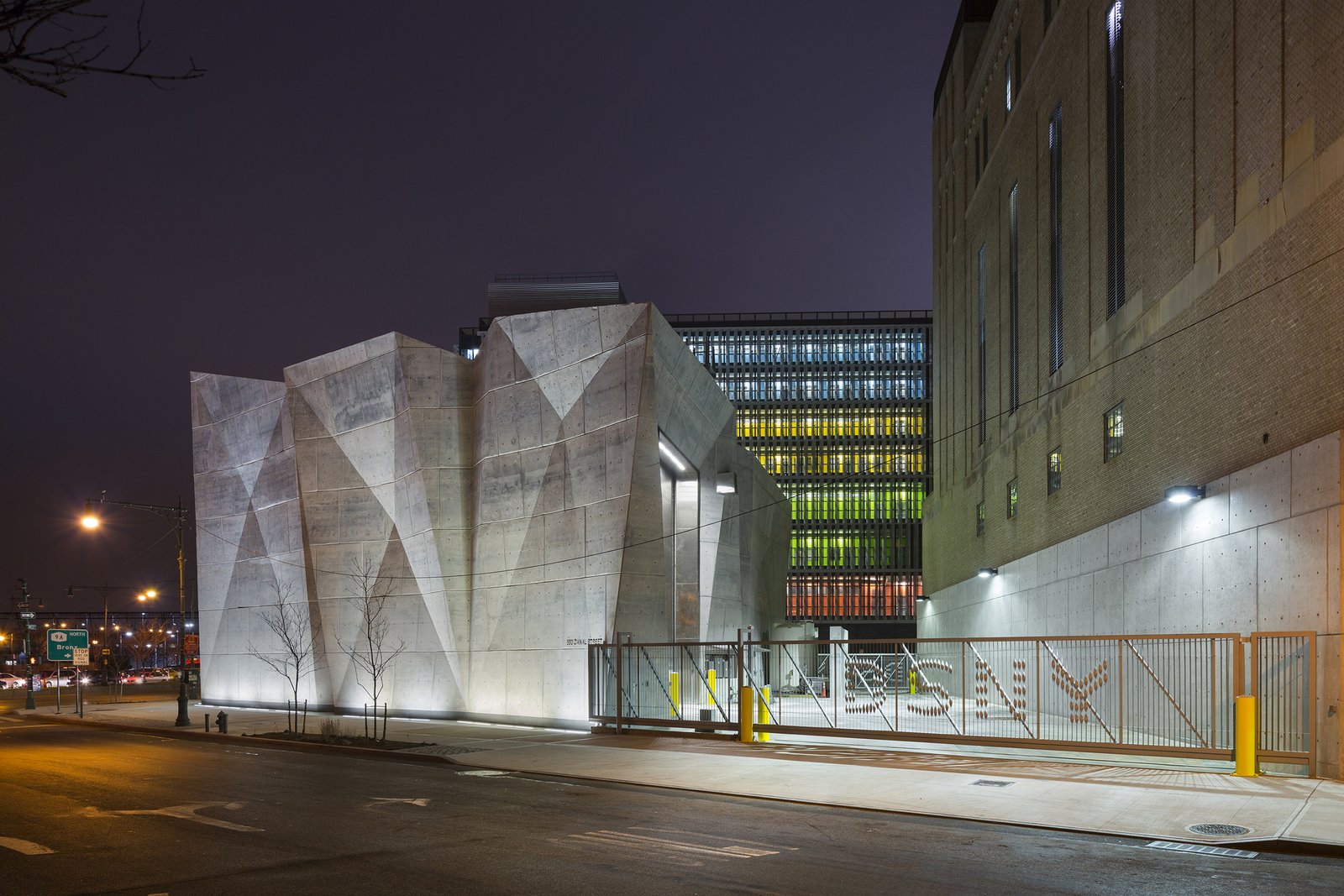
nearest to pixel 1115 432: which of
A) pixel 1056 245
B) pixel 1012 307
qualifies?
pixel 1056 245

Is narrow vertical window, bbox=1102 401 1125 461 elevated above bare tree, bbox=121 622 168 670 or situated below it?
above

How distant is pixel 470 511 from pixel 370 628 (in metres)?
5.36

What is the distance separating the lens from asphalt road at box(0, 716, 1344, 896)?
9.82 m

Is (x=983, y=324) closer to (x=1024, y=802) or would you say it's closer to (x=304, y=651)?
(x=304, y=651)

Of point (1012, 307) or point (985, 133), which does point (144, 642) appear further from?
point (1012, 307)

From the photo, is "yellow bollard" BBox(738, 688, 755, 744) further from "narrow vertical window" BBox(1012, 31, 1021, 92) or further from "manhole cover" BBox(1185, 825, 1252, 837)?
"narrow vertical window" BBox(1012, 31, 1021, 92)

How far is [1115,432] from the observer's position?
27875mm

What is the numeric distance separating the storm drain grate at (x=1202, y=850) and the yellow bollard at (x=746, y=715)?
11.8m

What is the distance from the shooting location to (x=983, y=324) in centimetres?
4672

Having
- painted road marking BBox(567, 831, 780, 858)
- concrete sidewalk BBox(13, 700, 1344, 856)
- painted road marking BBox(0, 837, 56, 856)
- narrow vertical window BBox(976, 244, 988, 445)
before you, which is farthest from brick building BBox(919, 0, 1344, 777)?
painted road marking BBox(0, 837, 56, 856)

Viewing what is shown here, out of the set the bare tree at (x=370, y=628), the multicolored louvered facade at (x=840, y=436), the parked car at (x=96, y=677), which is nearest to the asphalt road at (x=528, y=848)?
the bare tree at (x=370, y=628)

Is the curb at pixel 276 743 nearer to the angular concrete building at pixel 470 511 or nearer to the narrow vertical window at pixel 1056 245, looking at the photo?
the angular concrete building at pixel 470 511

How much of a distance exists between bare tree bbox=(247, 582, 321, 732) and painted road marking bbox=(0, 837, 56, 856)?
942 inches

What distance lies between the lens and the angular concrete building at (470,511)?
2930 cm
